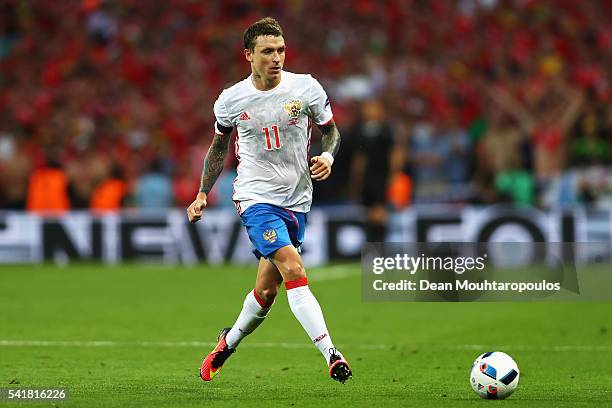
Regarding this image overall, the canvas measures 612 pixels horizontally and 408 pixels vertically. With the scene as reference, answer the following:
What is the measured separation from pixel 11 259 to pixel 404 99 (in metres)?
8.26

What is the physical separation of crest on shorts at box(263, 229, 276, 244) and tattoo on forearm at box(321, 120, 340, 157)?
2.12 feet

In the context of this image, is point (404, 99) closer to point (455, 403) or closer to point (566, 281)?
point (566, 281)

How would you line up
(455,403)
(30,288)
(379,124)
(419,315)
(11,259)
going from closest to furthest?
(455,403) → (419,315) → (30,288) → (379,124) → (11,259)

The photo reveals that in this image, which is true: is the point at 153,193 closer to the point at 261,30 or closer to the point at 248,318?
the point at 248,318

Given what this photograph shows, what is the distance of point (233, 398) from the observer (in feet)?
23.8

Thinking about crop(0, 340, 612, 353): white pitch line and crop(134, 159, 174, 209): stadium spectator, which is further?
crop(134, 159, 174, 209): stadium spectator

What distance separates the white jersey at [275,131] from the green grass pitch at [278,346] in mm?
1248

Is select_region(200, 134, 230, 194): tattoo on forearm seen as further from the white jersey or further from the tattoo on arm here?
the tattoo on arm

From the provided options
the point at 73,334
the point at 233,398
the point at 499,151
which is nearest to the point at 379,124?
the point at 499,151
